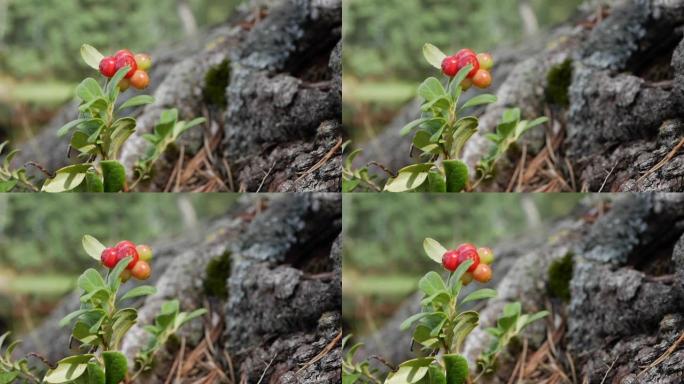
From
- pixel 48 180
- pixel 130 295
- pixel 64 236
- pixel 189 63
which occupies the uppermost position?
pixel 189 63

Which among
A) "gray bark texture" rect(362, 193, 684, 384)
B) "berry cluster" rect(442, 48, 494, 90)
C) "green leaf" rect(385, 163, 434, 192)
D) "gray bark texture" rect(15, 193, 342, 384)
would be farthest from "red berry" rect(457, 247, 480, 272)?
"berry cluster" rect(442, 48, 494, 90)

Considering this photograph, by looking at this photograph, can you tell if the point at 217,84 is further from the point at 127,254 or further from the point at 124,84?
the point at 127,254

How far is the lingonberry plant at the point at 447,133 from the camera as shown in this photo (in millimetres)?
2477

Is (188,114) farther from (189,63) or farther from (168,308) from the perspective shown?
(168,308)

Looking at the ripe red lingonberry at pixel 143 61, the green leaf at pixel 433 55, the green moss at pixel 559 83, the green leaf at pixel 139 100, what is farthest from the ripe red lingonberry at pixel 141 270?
the green moss at pixel 559 83

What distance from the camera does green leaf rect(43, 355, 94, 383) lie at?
237 centimetres

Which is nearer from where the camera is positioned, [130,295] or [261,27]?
[130,295]

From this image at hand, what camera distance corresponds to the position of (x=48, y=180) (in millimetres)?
2465

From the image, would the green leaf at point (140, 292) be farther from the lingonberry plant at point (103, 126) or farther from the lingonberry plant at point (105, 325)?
the lingonberry plant at point (103, 126)

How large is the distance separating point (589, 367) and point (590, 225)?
0.40 metres

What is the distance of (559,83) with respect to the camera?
2535 millimetres

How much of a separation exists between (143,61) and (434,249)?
960mm

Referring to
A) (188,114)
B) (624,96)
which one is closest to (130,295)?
(188,114)

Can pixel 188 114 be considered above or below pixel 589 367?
above
